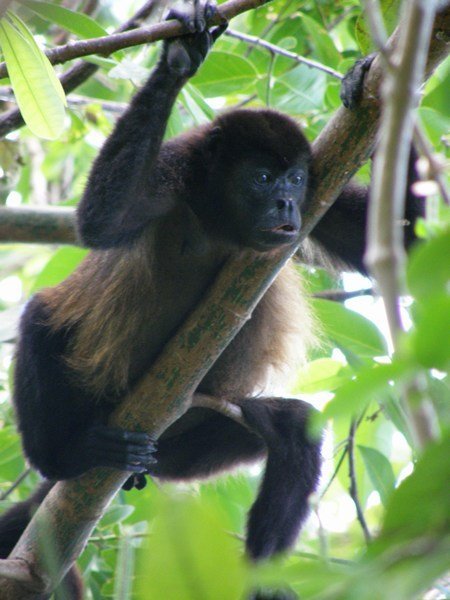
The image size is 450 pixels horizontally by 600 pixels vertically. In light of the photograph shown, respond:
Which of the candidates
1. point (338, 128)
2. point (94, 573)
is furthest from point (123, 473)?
point (338, 128)

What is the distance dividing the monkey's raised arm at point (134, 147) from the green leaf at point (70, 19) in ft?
0.93

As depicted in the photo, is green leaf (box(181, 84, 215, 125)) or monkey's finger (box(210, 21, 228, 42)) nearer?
monkey's finger (box(210, 21, 228, 42))

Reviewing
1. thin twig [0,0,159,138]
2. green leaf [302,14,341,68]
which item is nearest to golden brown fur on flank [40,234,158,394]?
thin twig [0,0,159,138]

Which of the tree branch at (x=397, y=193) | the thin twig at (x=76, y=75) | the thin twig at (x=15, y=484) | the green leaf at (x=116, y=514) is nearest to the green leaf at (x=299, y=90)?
the thin twig at (x=76, y=75)

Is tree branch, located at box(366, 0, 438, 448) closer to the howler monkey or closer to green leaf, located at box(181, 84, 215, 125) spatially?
the howler monkey

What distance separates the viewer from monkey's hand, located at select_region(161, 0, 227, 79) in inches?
98.4

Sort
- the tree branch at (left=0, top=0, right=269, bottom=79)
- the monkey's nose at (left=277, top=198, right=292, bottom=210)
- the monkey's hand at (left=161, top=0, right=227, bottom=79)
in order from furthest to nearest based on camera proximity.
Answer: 1. the monkey's nose at (left=277, top=198, right=292, bottom=210)
2. the monkey's hand at (left=161, top=0, right=227, bottom=79)
3. the tree branch at (left=0, top=0, right=269, bottom=79)

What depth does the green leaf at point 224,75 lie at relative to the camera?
378 centimetres

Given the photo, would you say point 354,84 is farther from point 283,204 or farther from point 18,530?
point 18,530

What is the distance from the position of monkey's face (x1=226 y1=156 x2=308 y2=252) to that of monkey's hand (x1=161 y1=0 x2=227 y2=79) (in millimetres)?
624

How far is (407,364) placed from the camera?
74 centimetres

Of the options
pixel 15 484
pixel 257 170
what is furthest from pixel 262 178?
pixel 15 484

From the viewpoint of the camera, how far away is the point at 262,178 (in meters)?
3.36

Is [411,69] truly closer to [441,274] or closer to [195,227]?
[441,274]
